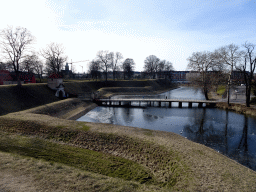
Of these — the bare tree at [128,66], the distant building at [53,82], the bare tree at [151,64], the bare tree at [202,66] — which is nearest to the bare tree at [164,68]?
the bare tree at [151,64]

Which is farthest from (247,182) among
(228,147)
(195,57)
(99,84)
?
(99,84)

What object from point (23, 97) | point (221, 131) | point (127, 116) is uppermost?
point (23, 97)

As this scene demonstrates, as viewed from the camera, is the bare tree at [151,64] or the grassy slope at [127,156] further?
the bare tree at [151,64]

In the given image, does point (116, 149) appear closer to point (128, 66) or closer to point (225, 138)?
point (225, 138)

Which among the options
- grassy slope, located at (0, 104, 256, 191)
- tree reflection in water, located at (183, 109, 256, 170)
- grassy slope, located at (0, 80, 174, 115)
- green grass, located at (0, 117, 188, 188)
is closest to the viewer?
grassy slope, located at (0, 104, 256, 191)

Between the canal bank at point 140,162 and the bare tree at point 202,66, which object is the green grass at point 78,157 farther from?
the bare tree at point 202,66

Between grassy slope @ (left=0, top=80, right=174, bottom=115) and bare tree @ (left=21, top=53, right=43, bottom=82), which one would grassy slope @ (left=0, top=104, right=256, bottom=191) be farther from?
bare tree @ (left=21, top=53, right=43, bottom=82)

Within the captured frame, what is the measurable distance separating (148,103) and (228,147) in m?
26.5

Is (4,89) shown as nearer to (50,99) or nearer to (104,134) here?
(50,99)

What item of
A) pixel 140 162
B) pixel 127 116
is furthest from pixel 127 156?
pixel 127 116

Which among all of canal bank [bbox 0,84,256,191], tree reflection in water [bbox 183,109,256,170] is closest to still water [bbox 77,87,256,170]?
tree reflection in water [bbox 183,109,256,170]

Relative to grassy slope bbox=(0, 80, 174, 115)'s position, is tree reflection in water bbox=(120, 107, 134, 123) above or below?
below

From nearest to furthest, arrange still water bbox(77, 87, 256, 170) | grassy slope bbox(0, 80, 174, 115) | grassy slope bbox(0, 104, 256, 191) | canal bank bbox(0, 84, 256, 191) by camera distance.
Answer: canal bank bbox(0, 84, 256, 191)
grassy slope bbox(0, 104, 256, 191)
still water bbox(77, 87, 256, 170)
grassy slope bbox(0, 80, 174, 115)

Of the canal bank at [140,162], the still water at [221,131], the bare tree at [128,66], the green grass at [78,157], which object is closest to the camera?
the canal bank at [140,162]
